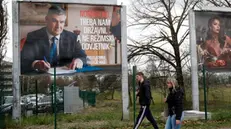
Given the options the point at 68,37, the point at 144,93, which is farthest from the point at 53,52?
the point at 144,93

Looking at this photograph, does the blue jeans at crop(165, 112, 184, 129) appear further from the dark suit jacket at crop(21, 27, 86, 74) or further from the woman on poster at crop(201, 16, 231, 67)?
the woman on poster at crop(201, 16, 231, 67)

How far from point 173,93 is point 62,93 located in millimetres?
8948

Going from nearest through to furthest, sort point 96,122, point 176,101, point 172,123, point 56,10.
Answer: point 176,101 → point 172,123 → point 96,122 → point 56,10

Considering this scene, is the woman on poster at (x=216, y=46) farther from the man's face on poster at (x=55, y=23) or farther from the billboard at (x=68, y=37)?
the man's face on poster at (x=55, y=23)

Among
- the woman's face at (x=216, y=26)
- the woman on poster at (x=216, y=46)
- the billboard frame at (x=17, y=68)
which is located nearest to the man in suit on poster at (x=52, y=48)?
the billboard frame at (x=17, y=68)

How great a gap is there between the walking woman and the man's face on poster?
24.9 ft

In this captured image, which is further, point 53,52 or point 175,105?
point 53,52

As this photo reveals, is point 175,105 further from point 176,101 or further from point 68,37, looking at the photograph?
point 68,37

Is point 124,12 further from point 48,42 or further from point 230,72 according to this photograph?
point 230,72

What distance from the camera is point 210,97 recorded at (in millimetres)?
19641

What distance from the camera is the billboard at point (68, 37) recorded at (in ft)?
48.2

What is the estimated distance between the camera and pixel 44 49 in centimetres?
1486

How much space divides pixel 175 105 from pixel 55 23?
7.94 meters

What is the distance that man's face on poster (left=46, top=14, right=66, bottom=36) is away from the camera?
1506cm
